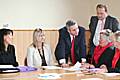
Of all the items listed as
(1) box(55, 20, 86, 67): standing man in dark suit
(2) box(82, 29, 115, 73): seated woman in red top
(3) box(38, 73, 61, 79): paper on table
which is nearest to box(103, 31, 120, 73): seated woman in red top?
(2) box(82, 29, 115, 73): seated woman in red top

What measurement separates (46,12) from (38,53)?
7.41ft

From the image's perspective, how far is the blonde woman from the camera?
4.48 meters

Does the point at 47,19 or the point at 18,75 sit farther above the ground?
the point at 47,19

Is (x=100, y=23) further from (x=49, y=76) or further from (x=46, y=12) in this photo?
(x=49, y=76)

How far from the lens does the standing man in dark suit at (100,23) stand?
4918mm

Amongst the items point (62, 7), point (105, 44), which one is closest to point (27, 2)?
point (62, 7)

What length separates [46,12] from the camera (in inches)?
260

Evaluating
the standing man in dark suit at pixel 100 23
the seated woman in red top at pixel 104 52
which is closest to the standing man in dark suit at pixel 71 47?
the standing man in dark suit at pixel 100 23

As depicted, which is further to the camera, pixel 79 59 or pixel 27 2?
pixel 27 2

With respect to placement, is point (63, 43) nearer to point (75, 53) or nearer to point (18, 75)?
point (75, 53)

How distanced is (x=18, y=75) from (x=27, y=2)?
11.0ft

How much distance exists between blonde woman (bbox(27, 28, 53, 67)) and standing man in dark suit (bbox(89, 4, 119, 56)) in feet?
2.68

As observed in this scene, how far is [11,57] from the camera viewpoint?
4.33 m

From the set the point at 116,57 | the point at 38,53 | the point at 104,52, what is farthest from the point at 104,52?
the point at 38,53
